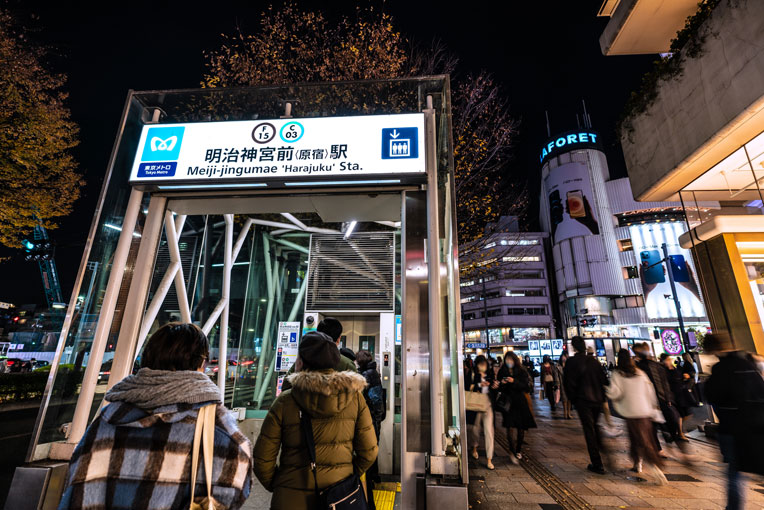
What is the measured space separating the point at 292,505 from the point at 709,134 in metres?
8.00

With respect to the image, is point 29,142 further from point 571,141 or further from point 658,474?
point 571,141

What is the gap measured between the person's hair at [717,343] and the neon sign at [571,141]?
64559 mm

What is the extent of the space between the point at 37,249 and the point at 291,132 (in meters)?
16.7

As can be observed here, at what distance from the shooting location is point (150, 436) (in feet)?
4.34

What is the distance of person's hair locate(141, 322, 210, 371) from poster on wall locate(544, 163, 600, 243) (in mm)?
60294

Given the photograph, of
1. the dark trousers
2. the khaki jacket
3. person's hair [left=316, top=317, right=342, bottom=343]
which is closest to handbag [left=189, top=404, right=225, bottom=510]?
the khaki jacket

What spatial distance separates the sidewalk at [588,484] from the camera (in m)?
4.29

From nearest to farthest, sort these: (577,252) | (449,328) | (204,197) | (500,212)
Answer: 1. (449,328)
2. (204,197)
3. (500,212)
4. (577,252)

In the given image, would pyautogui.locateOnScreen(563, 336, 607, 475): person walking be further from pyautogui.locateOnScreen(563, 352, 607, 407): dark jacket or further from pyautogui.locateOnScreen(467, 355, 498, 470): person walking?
pyautogui.locateOnScreen(467, 355, 498, 470): person walking

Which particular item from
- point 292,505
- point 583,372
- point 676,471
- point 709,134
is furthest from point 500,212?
point 292,505

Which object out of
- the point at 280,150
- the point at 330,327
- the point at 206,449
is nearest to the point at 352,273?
the point at 330,327

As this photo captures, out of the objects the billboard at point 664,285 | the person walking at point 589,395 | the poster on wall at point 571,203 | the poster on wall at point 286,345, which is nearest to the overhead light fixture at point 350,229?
the poster on wall at point 286,345

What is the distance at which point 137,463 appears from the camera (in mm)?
1313

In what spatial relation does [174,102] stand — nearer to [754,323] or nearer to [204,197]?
[204,197]
